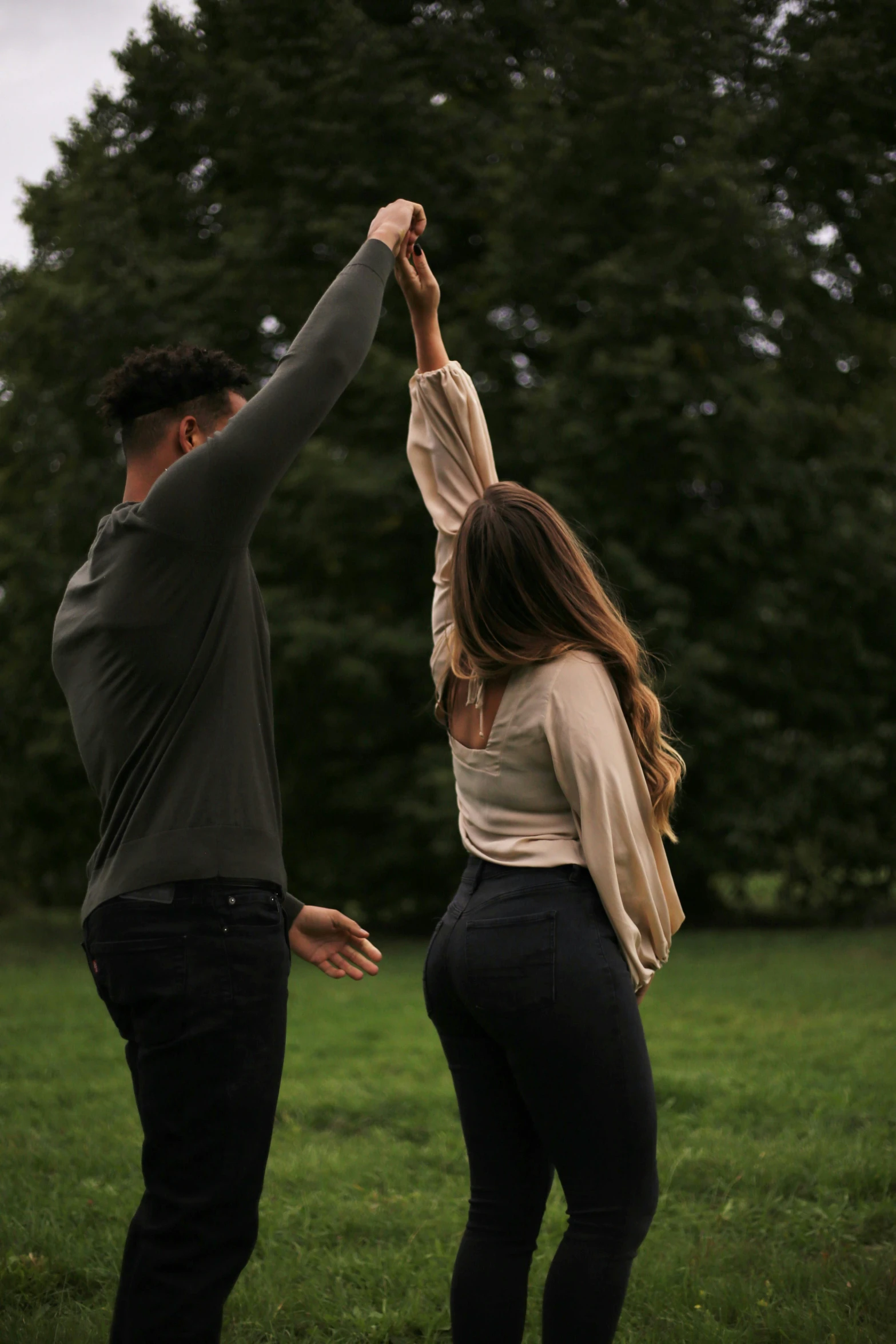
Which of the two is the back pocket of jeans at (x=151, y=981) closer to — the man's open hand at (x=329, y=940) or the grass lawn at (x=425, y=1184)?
the man's open hand at (x=329, y=940)

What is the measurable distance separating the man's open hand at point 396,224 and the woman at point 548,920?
0.54 meters

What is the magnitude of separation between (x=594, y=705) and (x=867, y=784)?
11186 mm

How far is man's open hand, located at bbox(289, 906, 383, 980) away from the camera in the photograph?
2.46 meters

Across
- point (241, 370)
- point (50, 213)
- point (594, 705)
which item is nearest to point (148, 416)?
point (241, 370)

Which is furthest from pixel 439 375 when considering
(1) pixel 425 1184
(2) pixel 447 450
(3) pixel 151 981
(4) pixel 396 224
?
(1) pixel 425 1184

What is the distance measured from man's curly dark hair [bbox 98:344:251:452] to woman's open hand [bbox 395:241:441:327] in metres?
0.52

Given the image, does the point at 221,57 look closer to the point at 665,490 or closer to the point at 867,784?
the point at 665,490

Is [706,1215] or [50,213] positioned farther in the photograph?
[50,213]

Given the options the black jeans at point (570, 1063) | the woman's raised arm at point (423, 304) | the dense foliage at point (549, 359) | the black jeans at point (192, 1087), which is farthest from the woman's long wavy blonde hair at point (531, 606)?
the dense foliage at point (549, 359)

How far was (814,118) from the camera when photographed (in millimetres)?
12531

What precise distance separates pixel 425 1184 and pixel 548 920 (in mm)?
2843

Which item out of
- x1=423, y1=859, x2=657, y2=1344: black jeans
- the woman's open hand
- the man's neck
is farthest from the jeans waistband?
the woman's open hand

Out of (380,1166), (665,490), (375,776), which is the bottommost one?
(375,776)

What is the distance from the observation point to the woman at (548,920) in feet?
7.16
